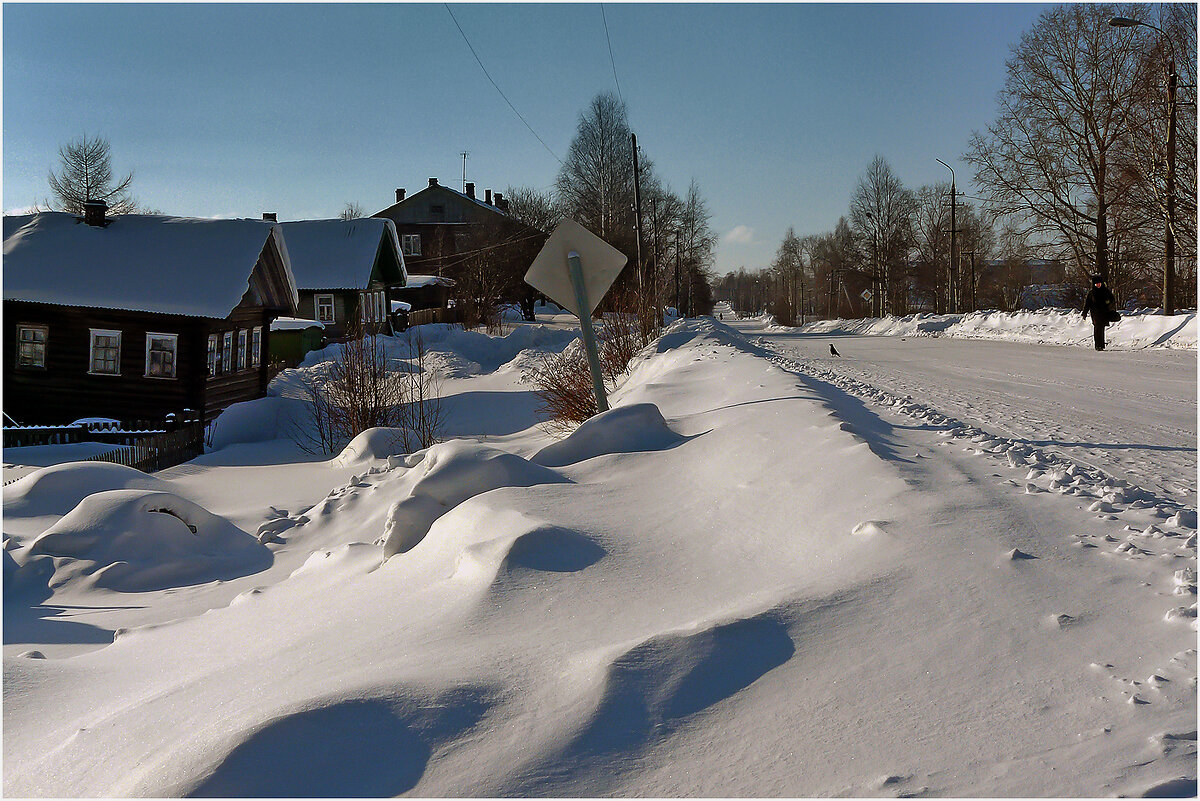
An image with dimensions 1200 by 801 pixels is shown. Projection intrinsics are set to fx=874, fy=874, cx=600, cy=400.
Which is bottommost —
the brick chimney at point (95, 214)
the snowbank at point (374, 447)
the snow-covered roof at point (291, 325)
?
the snowbank at point (374, 447)

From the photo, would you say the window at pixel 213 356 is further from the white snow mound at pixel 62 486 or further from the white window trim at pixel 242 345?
the white snow mound at pixel 62 486

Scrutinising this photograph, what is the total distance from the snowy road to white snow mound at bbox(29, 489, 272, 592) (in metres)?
6.85

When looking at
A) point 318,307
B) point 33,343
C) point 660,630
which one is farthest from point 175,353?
point 660,630

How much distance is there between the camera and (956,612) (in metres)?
3.33

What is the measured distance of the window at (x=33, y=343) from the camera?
1991cm

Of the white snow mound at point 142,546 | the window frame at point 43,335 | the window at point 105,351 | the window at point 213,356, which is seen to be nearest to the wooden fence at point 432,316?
the window at point 213,356

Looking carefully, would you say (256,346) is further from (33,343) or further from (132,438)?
(132,438)

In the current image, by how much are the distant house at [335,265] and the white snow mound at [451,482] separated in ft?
99.8

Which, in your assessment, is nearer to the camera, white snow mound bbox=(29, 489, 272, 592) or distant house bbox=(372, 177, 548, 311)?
white snow mound bbox=(29, 489, 272, 592)

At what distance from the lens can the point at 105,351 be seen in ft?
65.5

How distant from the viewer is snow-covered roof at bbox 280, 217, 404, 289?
36.9 m

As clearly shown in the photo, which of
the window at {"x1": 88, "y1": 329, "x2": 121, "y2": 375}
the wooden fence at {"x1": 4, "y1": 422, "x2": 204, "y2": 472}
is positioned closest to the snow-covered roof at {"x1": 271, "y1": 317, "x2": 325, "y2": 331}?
the window at {"x1": 88, "y1": 329, "x2": 121, "y2": 375}

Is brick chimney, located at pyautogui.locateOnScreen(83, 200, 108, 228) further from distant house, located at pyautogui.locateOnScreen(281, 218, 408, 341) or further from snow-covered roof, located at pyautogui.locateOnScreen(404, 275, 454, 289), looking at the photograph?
snow-covered roof, located at pyautogui.locateOnScreen(404, 275, 454, 289)

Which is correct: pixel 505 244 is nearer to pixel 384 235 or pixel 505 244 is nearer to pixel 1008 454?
pixel 384 235
